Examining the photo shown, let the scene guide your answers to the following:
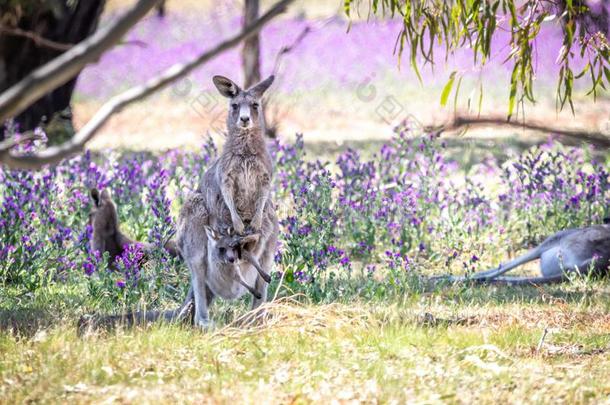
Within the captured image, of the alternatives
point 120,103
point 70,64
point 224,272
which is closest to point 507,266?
point 224,272

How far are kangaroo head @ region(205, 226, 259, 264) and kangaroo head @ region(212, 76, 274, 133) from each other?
838 millimetres

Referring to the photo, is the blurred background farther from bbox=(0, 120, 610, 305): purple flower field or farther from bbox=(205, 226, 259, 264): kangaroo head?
bbox=(205, 226, 259, 264): kangaroo head

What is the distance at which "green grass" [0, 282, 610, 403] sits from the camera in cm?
492

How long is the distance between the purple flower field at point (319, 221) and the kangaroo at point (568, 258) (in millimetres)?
295

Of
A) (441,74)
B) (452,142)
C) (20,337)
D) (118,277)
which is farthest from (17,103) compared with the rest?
(441,74)

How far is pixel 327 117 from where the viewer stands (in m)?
21.0

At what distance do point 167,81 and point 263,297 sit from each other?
3814 millimetres

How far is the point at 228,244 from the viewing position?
266 inches

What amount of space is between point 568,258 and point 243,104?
11.0 ft

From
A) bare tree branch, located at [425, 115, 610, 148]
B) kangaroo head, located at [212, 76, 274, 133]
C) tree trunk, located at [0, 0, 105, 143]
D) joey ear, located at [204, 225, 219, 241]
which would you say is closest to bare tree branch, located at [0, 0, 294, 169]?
bare tree branch, located at [425, 115, 610, 148]

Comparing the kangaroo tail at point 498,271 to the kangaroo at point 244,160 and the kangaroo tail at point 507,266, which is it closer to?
the kangaroo tail at point 507,266

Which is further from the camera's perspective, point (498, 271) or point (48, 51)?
point (48, 51)

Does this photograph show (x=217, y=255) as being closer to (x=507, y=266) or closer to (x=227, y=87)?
(x=227, y=87)

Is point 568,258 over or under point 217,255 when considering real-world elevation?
under
